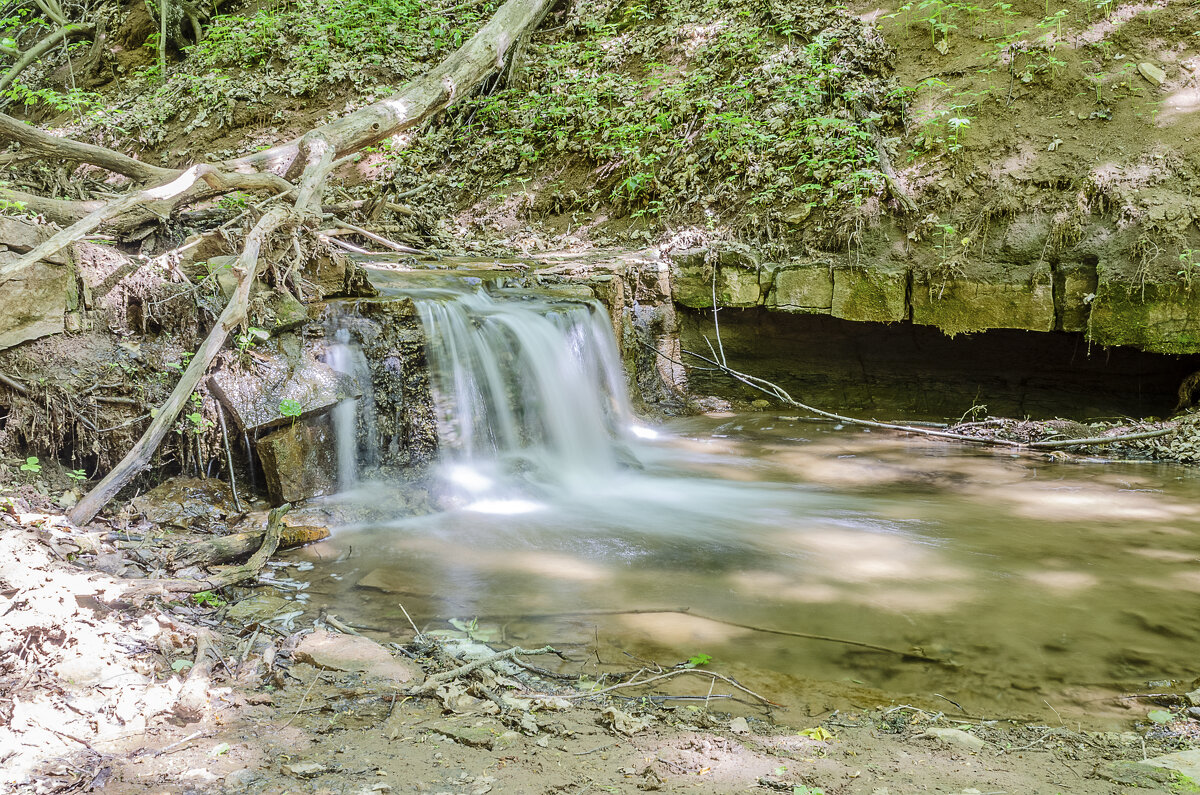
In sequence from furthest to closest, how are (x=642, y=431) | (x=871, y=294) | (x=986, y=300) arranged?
(x=642, y=431), (x=871, y=294), (x=986, y=300)

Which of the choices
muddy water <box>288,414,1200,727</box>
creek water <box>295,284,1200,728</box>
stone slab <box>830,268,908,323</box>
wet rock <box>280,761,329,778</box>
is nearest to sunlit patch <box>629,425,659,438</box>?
creek water <box>295,284,1200,728</box>

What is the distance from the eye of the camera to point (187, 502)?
15.5 feet

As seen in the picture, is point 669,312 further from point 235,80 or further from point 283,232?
point 235,80

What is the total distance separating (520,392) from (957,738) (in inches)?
186

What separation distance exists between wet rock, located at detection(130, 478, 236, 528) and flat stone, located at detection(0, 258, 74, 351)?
123 cm

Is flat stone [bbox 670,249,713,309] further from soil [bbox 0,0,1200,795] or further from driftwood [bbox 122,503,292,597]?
driftwood [bbox 122,503,292,597]

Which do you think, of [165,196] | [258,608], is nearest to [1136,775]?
[258,608]

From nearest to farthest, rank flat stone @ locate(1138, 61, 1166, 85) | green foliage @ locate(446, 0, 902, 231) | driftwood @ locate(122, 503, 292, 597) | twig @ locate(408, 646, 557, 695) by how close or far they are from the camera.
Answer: twig @ locate(408, 646, 557, 695) < driftwood @ locate(122, 503, 292, 597) < flat stone @ locate(1138, 61, 1166, 85) < green foliage @ locate(446, 0, 902, 231)

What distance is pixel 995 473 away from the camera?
6137 mm

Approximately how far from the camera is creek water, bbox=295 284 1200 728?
3.18m

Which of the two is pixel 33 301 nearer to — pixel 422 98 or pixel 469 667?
pixel 469 667

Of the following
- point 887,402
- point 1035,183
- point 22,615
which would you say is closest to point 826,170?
point 1035,183

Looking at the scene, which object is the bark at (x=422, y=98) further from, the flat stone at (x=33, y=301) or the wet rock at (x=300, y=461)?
the wet rock at (x=300, y=461)

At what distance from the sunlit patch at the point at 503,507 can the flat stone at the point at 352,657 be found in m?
2.27
